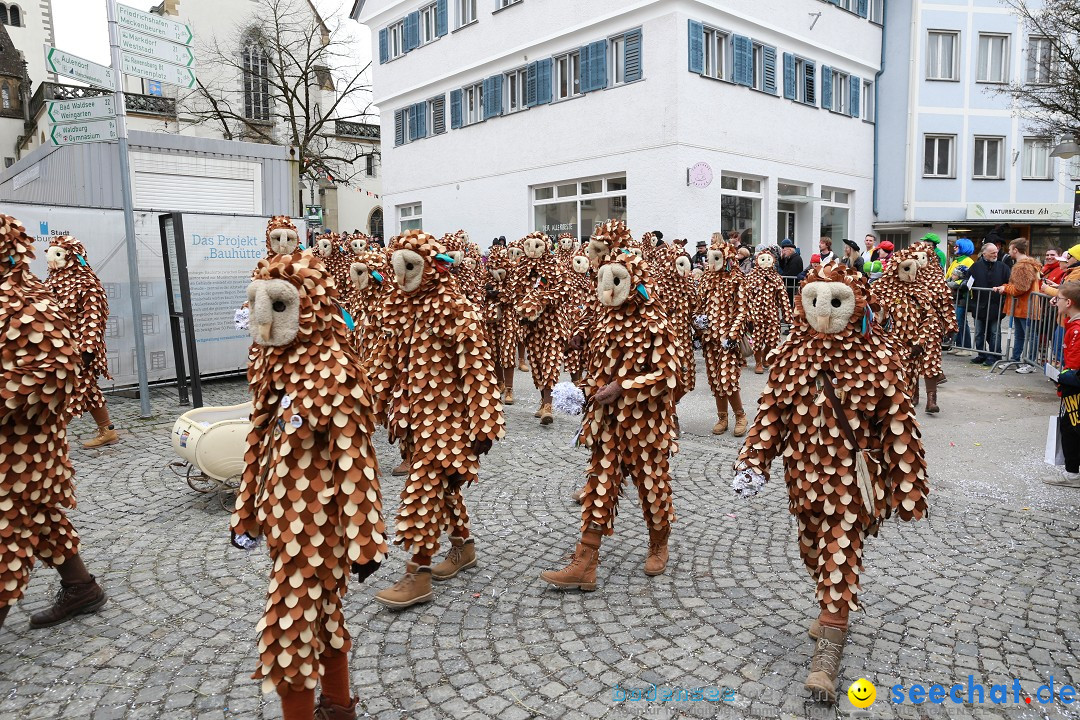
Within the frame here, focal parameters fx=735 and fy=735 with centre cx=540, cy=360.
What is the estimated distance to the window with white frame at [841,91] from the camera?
23297 millimetres

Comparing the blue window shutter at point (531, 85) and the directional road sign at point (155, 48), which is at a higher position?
the blue window shutter at point (531, 85)

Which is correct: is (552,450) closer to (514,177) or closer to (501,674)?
(501,674)

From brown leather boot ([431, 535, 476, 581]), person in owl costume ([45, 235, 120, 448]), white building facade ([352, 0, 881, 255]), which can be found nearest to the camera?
brown leather boot ([431, 535, 476, 581])

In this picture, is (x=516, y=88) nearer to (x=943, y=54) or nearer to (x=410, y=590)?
(x=943, y=54)

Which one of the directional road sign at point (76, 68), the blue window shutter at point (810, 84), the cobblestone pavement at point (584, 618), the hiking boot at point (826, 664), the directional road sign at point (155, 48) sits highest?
the blue window shutter at point (810, 84)

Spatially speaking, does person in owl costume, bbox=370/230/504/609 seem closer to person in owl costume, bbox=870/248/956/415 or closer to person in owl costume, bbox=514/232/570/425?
person in owl costume, bbox=514/232/570/425

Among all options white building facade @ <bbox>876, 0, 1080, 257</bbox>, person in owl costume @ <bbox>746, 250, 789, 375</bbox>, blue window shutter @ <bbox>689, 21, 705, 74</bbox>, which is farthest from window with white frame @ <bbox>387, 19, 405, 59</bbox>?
person in owl costume @ <bbox>746, 250, 789, 375</bbox>

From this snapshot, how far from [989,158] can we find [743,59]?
45.8 ft

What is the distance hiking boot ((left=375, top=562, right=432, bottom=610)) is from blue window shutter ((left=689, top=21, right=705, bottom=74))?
16.7 meters

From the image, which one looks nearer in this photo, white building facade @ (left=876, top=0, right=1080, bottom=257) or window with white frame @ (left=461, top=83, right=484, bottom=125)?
window with white frame @ (left=461, top=83, right=484, bottom=125)

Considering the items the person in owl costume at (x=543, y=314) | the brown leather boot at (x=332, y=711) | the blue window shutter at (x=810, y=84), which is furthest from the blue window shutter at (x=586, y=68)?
the brown leather boot at (x=332, y=711)

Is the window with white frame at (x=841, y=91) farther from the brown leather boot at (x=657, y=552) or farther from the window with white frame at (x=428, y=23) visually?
the brown leather boot at (x=657, y=552)

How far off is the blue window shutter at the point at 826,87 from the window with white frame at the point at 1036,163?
33.6 feet

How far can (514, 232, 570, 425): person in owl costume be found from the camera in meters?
9.26
